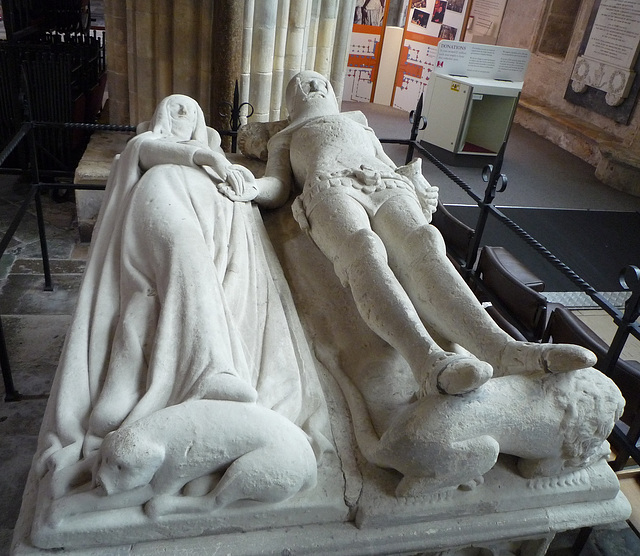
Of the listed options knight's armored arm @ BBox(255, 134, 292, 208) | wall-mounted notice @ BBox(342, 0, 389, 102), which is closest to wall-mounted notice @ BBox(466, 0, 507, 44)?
wall-mounted notice @ BBox(342, 0, 389, 102)

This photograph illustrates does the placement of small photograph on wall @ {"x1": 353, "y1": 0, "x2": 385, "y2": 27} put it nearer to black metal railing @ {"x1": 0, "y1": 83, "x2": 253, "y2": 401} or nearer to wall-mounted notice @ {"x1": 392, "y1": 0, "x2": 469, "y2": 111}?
wall-mounted notice @ {"x1": 392, "y1": 0, "x2": 469, "y2": 111}

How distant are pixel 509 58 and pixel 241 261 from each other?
644cm

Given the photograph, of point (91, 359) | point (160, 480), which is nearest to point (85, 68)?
point (91, 359)

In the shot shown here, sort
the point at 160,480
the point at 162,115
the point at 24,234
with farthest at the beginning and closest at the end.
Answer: the point at 24,234
the point at 162,115
the point at 160,480

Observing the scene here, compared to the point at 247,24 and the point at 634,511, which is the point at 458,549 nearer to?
the point at 634,511

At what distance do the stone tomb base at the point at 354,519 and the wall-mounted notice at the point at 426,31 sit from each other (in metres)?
7.52

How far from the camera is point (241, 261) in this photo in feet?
7.10

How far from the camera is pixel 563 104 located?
357 inches

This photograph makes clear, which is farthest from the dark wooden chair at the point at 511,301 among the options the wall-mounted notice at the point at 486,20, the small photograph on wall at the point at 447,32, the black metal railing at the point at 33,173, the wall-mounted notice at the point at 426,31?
the wall-mounted notice at the point at 486,20

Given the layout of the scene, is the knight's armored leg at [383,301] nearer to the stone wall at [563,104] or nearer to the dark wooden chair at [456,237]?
the dark wooden chair at [456,237]

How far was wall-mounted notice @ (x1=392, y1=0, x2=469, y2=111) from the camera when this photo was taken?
8.45 metres

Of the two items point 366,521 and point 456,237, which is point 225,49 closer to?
point 456,237

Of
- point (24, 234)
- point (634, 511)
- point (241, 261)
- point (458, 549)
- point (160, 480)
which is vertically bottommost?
point (24, 234)

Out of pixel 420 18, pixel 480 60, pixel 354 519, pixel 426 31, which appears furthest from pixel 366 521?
pixel 420 18
